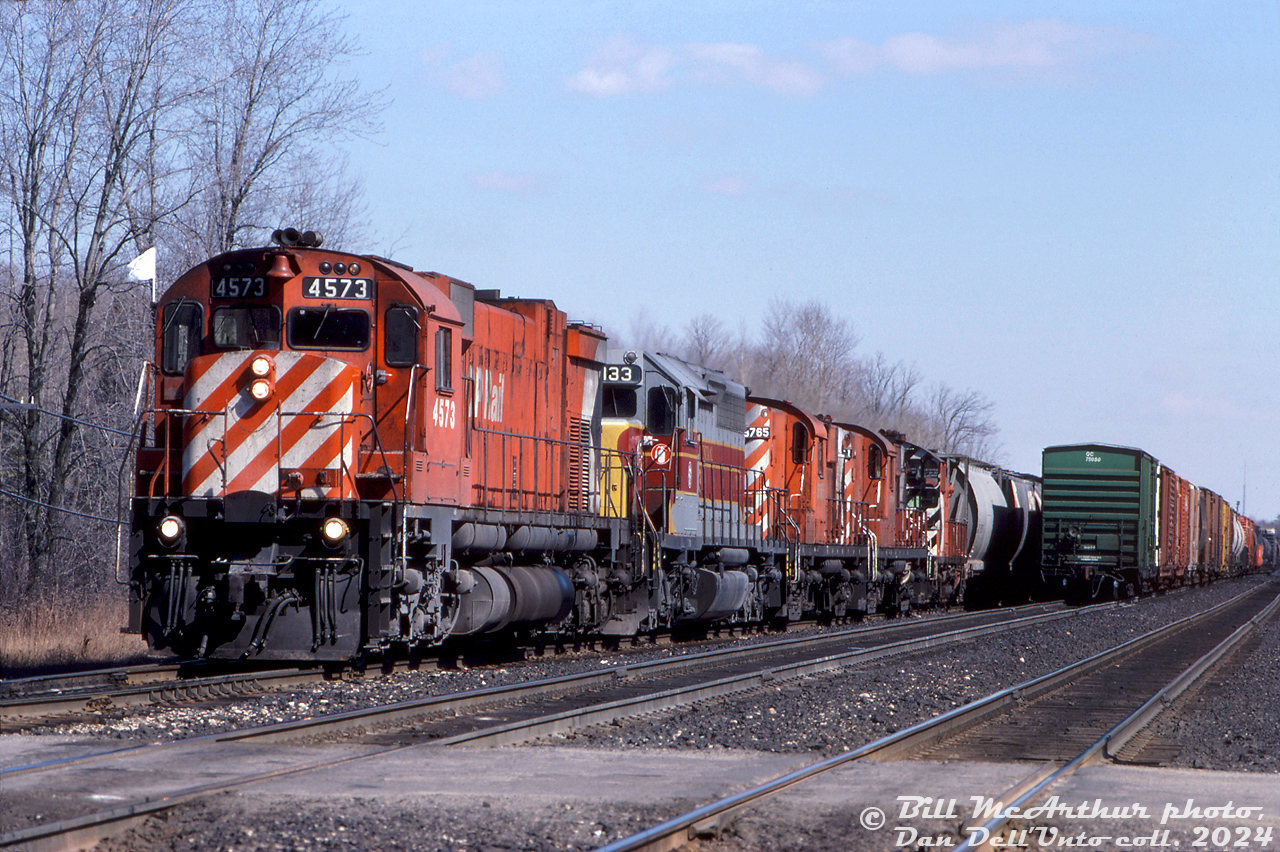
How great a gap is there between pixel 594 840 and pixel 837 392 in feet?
255

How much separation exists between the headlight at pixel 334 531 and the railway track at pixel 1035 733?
5035 millimetres

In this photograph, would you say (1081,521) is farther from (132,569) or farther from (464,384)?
(132,569)

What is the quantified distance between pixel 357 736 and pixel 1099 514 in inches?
1195

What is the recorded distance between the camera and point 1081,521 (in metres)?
36.6

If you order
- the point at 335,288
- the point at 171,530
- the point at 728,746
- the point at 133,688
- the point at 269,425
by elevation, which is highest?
the point at 335,288

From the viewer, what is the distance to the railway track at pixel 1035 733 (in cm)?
651

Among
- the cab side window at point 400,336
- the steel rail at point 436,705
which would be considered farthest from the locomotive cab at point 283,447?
the steel rail at point 436,705

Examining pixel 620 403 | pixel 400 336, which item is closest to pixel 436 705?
pixel 400 336

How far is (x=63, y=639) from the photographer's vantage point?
17219 millimetres

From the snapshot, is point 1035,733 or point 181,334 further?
point 181,334

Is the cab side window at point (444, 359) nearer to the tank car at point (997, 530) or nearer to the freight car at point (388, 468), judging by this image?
the freight car at point (388, 468)

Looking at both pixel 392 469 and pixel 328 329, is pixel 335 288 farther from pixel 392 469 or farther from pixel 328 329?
pixel 392 469

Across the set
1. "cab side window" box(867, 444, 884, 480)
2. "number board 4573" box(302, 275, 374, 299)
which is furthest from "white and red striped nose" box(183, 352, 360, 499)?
"cab side window" box(867, 444, 884, 480)

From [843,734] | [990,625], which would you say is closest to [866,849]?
[843,734]
